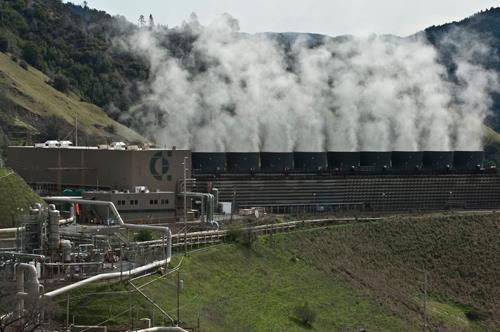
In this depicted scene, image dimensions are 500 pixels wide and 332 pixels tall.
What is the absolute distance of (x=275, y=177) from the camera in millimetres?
74312

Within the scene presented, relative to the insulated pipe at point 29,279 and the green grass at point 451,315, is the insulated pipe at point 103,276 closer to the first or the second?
the insulated pipe at point 29,279

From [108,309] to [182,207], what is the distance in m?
24.9

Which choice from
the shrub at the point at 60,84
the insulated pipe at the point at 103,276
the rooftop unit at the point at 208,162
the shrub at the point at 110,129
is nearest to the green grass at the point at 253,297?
the insulated pipe at the point at 103,276

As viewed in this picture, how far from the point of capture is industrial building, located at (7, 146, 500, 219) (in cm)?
6334

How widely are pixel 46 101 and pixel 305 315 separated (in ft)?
246

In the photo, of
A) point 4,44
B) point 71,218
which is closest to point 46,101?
point 4,44

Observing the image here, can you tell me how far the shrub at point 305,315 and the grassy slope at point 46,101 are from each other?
208ft

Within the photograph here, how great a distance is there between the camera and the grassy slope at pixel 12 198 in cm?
5181

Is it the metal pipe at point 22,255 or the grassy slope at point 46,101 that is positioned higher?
the grassy slope at point 46,101

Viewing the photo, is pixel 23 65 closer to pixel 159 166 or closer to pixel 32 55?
pixel 32 55

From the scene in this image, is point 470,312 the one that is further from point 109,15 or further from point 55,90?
point 109,15

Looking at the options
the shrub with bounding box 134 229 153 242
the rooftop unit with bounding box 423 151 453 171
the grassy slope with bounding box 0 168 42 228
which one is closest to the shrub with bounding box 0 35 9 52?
the rooftop unit with bounding box 423 151 453 171

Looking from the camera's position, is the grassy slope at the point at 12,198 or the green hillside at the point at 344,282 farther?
the grassy slope at the point at 12,198

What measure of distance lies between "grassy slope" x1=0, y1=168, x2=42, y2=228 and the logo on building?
31.6 ft
